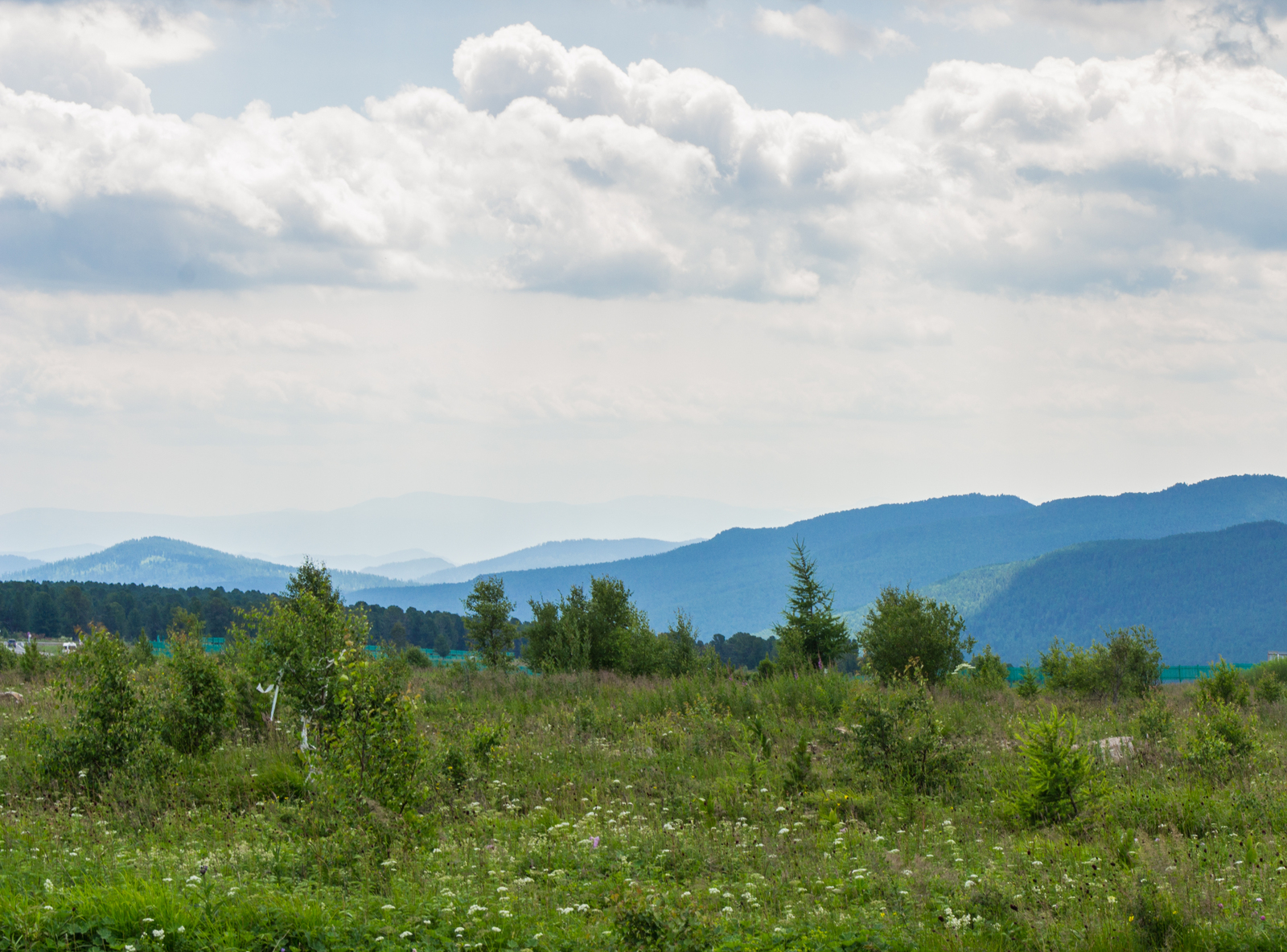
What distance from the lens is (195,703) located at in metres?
15.1

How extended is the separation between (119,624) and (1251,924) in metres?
155

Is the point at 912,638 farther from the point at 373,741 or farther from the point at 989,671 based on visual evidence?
the point at 373,741

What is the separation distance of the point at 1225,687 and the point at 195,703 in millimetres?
24062

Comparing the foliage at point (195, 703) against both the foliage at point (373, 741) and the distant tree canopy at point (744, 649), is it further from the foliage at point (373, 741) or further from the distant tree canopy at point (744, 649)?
the distant tree canopy at point (744, 649)

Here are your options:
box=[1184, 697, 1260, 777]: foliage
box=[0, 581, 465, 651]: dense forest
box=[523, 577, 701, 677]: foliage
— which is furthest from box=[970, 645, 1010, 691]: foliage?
box=[0, 581, 465, 651]: dense forest

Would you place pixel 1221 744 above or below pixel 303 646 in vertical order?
below

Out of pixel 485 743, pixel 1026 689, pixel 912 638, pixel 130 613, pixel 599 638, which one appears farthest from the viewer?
pixel 130 613

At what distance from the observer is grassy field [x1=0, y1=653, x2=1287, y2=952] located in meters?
6.51

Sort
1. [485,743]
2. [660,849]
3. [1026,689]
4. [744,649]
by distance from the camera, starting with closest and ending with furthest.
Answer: [660,849] < [485,743] < [1026,689] < [744,649]

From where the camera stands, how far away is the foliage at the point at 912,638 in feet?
94.5

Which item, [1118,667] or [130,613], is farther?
[130,613]

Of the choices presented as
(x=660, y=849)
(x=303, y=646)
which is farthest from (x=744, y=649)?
(x=660, y=849)

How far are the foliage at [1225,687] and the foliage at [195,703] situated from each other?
70.5 ft

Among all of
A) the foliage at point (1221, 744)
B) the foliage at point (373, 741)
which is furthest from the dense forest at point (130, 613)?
the foliage at point (373, 741)
